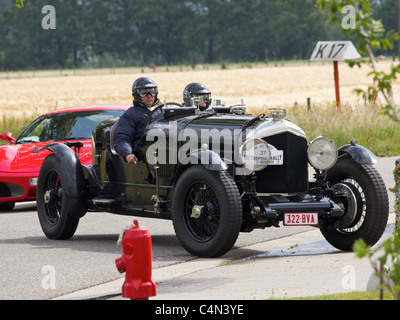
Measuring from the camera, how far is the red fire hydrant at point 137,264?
6098 mm

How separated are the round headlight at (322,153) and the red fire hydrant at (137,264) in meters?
3.51

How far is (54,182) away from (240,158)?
2.99 meters

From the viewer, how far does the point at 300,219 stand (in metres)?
8.86

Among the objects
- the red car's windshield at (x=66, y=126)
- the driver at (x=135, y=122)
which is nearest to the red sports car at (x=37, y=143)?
the red car's windshield at (x=66, y=126)

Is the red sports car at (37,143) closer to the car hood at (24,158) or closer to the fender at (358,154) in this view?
the car hood at (24,158)

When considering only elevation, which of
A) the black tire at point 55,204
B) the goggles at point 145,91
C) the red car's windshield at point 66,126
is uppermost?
the goggles at point 145,91

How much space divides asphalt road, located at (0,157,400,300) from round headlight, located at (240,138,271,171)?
3.72 feet

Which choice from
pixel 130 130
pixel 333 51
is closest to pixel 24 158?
pixel 130 130

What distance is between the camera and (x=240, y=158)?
29.3 feet

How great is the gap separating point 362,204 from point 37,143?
21.7ft

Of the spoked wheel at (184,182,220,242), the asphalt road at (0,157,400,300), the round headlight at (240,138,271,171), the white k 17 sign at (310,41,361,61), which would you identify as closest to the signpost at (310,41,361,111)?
the white k 17 sign at (310,41,361,61)

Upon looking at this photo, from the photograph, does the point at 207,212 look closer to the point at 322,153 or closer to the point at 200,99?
the point at 322,153
